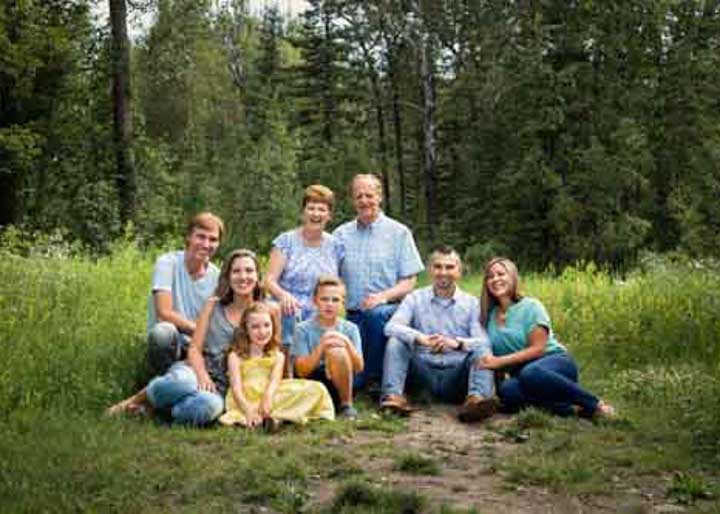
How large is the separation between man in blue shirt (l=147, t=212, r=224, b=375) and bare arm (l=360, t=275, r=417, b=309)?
1312 millimetres

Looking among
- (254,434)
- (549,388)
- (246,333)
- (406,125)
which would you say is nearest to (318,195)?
(246,333)

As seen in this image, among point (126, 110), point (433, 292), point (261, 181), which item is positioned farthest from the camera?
point (261, 181)

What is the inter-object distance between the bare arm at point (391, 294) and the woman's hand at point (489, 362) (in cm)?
107

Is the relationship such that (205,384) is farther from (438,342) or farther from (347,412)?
(438,342)

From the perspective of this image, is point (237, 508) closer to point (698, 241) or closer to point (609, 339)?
point (609, 339)

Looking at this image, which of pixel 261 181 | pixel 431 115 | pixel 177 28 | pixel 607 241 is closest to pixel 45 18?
pixel 177 28

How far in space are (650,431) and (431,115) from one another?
24.3 metres

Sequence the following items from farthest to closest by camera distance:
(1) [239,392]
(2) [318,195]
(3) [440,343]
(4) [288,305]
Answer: (2) [318,195]
(4) [288,305]
(3) [440,343]
(1) [239,392]

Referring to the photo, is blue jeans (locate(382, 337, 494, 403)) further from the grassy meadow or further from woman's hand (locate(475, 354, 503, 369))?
the grassy meadow

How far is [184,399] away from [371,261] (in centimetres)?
226

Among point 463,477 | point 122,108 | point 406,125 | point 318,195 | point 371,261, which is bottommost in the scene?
point 463,477

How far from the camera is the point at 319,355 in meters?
7.21

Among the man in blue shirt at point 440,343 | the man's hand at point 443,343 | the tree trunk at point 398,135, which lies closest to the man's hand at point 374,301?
the man in blue shirt at point 440,343

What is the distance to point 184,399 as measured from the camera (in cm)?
660
